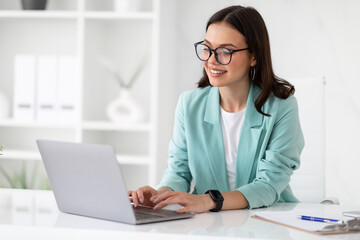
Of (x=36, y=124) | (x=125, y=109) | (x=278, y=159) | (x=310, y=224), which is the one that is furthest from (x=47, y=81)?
(x=310, y=224)

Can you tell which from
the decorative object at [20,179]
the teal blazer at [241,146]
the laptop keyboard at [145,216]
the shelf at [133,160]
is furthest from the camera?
the decorative object at [20,179]

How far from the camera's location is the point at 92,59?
329 centimetres

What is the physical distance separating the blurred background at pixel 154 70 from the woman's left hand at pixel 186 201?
163 centimetres

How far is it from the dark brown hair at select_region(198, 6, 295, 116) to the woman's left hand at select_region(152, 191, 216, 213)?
513 millimetres

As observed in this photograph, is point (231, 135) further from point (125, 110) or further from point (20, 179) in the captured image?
point (20, 179)

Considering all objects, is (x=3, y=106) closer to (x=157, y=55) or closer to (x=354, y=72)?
(x=157, y=55)

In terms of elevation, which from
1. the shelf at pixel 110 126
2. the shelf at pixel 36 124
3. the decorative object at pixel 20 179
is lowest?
the decorative object at pixel 20 179

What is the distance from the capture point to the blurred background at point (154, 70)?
312 cm

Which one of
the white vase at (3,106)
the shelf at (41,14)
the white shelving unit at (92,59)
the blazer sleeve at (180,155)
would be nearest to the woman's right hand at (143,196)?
the blazer sleeve at (180,155)

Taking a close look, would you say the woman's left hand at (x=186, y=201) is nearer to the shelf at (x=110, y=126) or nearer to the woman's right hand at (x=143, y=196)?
the woman's right hand at (x=143, y=196)

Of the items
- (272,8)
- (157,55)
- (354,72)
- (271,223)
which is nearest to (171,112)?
(157,55)

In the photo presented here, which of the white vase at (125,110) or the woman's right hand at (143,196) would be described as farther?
the white vase at (125,110)

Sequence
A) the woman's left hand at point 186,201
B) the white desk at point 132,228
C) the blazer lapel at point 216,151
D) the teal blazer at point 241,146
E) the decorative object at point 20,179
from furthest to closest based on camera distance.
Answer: the decorative object at point 20,179
the blazer lapel at point 216,151
the teal blazer at point 241,146
the woman's left hand at point 186,201
the white desk at point 132,228

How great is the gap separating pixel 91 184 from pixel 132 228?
16 cm
